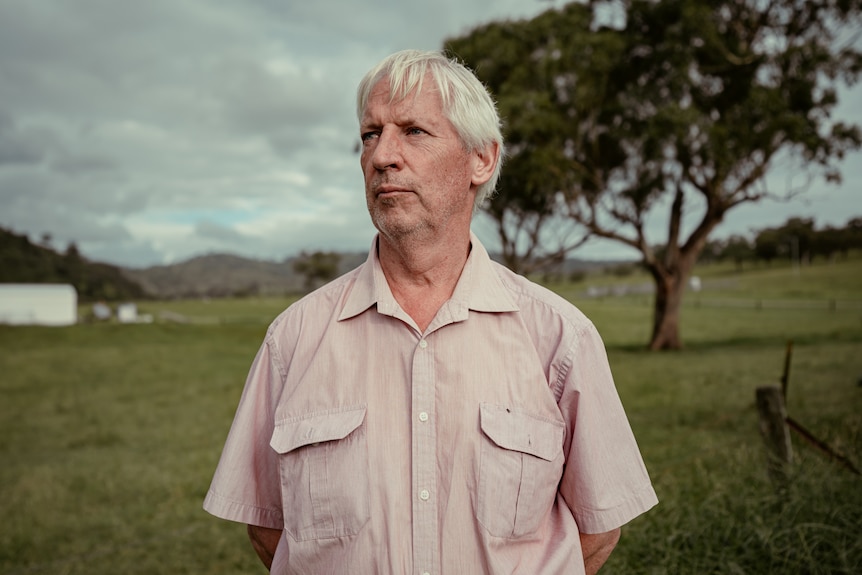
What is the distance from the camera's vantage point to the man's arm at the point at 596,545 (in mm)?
2129

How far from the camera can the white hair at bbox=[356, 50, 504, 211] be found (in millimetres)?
1988

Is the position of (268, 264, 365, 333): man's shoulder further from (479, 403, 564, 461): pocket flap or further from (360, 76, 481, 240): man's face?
(479, 403, 564, 461): pocket flap

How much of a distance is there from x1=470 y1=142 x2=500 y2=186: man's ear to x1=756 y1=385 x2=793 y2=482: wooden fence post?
407 centimetres

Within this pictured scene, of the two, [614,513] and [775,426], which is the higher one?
[614,513]

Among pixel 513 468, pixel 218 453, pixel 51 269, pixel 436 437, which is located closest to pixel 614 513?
pixel 513 468

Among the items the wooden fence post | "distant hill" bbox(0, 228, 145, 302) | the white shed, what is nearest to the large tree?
the wooden fence post

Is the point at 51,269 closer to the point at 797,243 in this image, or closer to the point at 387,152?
the point at 797,243

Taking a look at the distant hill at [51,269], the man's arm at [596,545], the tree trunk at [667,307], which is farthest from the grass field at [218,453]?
the distant hill at [51,269]

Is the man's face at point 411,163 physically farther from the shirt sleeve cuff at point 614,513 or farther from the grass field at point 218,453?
the grass field at point 218,453

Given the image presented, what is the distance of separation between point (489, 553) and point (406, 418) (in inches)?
15.9

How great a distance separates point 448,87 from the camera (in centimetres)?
200

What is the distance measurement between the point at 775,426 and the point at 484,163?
167 inches

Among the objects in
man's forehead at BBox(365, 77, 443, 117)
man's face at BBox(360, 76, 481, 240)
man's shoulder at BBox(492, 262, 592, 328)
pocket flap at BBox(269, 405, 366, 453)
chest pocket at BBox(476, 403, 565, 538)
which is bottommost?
chest pocket at BBox(476, 403, 565, 538)

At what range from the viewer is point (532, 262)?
26016mm
